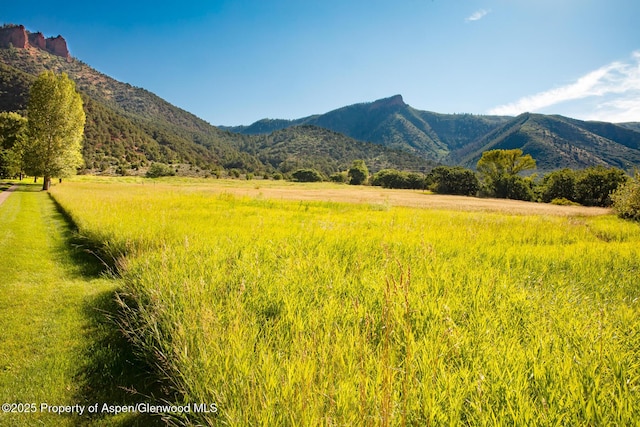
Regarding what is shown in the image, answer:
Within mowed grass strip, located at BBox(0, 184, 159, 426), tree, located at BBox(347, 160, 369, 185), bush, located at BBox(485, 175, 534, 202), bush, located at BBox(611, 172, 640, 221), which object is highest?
tree, located at BBox(347, 160, 369, 185)

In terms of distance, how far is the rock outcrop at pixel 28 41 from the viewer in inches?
6334

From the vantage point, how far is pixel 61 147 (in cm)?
3331

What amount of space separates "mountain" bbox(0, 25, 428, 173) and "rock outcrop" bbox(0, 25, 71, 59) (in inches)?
13.2

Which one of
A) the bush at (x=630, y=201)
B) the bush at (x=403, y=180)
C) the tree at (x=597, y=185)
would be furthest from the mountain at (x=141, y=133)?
the bush at (x=630, y=201)

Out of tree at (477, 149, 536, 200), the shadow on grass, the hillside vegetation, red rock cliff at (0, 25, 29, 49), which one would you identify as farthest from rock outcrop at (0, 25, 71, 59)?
the shadow on grass

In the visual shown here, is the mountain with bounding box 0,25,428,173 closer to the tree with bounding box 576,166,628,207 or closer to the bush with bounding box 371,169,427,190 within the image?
the bush with bounding box 371,169,427,190

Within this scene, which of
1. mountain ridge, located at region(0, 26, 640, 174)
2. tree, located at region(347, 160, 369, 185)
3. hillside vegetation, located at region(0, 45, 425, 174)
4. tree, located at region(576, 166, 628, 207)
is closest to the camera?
tree, located at region(576, 166, 628, 207)

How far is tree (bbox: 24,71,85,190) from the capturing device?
31141 millimetres

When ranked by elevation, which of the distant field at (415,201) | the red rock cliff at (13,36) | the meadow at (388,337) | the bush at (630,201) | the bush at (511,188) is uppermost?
the red rock cliff at (13,36)

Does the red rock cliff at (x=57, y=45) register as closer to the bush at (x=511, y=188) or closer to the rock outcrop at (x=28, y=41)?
the rock outcrop at (x=28, y=41)

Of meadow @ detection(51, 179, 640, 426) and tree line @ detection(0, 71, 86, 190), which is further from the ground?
tree line @ detection(0, 71, 86, 190)

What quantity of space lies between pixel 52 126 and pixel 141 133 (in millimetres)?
94901

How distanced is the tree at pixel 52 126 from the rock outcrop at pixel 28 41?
631 feet

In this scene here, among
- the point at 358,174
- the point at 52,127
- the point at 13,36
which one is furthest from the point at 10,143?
the point at 13,36
